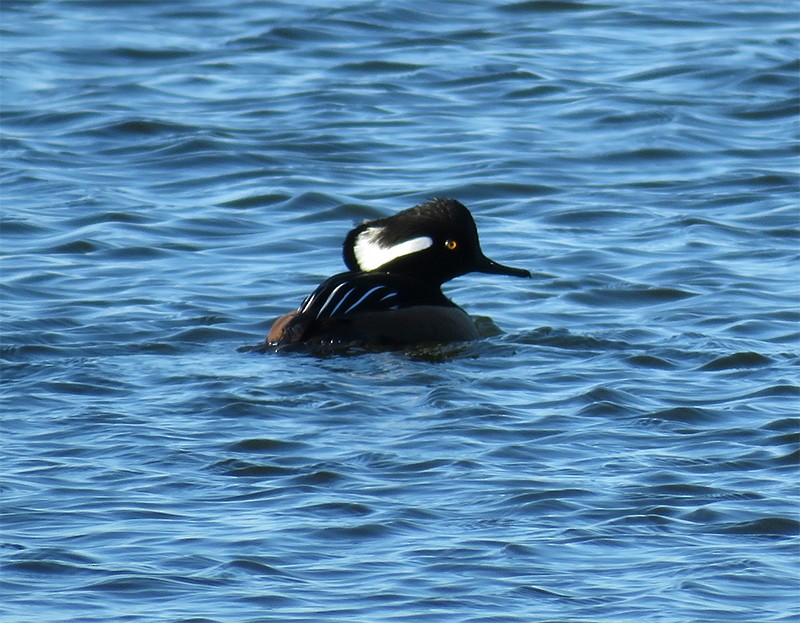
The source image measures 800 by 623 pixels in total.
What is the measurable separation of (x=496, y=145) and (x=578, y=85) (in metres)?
1.86

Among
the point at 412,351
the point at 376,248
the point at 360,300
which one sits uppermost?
the point at 376,248

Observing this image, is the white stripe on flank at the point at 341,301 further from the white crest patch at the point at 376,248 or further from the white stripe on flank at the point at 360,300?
the white crest patch at the point at 376,248

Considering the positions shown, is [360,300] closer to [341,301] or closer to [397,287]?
[341,301]

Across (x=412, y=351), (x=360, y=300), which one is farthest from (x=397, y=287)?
(x=412, y=351)

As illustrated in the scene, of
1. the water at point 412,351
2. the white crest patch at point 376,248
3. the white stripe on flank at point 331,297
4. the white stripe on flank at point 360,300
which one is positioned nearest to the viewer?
the water at point 412,351

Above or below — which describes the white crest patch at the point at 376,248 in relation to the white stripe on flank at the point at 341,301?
above

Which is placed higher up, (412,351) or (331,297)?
(331,297)

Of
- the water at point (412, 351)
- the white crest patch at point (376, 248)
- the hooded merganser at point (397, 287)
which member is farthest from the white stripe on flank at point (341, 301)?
the white crest patch at point (376, 248)

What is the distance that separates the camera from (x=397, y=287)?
32.1 ft

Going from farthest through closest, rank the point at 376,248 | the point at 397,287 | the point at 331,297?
the point at 376,248 → the point at 397,287 → the point at 331,297

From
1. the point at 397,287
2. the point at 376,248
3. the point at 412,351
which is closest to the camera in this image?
the point at 412,351

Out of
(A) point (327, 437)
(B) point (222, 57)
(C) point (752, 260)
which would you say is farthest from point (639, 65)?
(A) point (327, 437)

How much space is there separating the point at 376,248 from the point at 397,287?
0.44 m

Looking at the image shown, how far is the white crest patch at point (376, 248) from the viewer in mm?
10094
